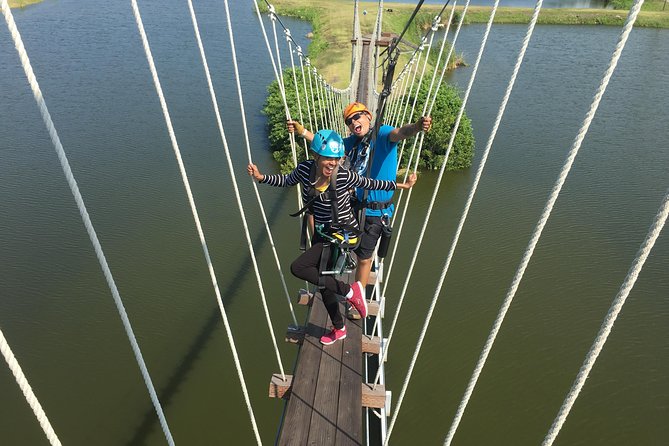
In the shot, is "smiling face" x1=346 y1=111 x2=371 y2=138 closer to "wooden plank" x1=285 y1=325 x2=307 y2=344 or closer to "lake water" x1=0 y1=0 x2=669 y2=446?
"wooden plank" x1=285 y1=325 x2=307 y2=344

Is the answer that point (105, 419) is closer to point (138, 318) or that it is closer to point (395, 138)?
point (138, 318)

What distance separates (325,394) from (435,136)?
22.7 feet

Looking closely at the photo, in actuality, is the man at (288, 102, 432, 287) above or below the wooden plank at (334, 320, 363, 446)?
above

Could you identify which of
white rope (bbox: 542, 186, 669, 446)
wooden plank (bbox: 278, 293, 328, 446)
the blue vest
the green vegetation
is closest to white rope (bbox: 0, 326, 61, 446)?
wooden plank (bbox: 278, 293, 328, 446)

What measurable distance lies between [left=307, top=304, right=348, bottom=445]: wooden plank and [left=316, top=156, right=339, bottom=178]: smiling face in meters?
0.95

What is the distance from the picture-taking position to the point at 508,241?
643cm

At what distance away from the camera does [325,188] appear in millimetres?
1934

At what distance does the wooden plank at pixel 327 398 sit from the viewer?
1823 mm

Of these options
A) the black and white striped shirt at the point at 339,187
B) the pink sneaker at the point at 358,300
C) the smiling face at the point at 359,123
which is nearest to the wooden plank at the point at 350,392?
the pink sneaker at the point at 358,300

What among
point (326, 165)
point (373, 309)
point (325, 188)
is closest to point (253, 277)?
point (373, 309)

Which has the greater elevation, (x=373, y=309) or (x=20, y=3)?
(x=373, y=309)

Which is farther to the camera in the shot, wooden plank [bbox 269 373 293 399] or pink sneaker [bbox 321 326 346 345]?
pink sneaker [bbox 321 326 346 345]

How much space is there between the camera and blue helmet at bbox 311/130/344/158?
180 cm

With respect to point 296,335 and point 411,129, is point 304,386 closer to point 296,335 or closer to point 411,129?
point 296,335
